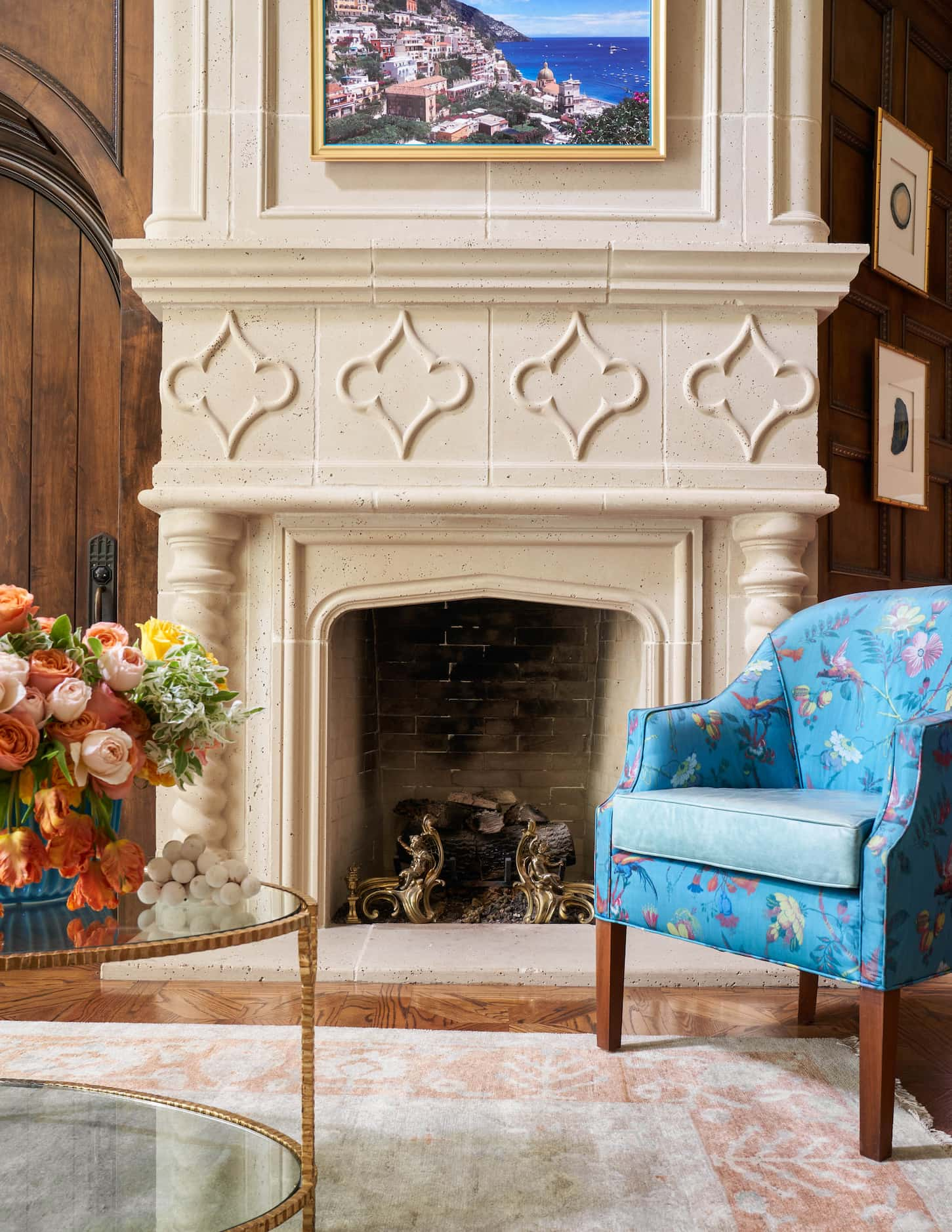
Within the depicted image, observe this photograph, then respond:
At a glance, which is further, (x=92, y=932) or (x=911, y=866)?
(x=911, y=866)

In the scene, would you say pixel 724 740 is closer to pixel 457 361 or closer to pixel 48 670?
pixel 457 361

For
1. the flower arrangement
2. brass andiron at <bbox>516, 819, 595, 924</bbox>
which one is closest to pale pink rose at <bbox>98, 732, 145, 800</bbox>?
the flower arrangement

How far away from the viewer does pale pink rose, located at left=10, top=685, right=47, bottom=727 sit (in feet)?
3.95

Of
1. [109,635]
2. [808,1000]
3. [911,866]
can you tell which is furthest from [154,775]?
[808,1000]

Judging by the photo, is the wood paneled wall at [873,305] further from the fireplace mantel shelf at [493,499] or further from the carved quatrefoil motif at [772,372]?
the fireplace mantel shelf at [493,499]

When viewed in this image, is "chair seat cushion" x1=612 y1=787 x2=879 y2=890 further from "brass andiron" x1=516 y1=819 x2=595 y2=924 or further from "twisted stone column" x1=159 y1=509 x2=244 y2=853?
"twisted stone column" x1=159 y1=509 x2=244 y2=853

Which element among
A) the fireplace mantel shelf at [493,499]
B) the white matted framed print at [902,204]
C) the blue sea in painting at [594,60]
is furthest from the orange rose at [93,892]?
the white matted framed print at [902,204]

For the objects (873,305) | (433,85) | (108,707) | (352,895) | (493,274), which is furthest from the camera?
(873,305)

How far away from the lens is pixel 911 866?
1609mm

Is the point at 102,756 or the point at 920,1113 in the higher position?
the point at 102,756

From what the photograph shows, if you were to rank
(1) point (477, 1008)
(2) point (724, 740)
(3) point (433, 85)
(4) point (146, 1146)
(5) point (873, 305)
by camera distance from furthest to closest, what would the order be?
(5) point (873, 305), (3) point (433, 85), (1) point (477, 1008), (2) point (724, 740), (4) point (146, 1146)

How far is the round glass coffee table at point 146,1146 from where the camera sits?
1.21 metres

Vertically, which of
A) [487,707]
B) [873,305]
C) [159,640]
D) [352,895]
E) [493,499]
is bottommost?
[352,895]

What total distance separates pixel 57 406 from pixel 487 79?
164cm
